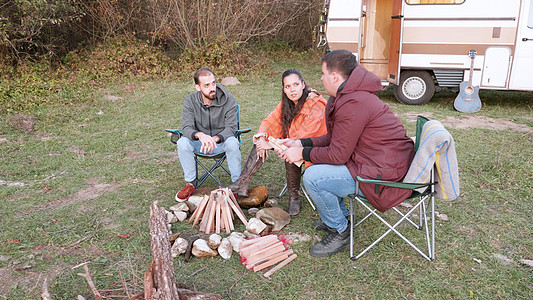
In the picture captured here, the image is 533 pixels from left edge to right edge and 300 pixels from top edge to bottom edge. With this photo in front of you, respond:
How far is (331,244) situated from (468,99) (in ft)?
18.0

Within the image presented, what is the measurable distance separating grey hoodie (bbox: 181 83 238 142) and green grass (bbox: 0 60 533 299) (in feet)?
2.22

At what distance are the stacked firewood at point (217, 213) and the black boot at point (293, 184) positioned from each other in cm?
45

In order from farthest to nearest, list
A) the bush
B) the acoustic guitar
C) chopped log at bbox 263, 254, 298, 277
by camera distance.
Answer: the bush
the acoustic guitar
chopped log at bbox 263, 254, 298, 277

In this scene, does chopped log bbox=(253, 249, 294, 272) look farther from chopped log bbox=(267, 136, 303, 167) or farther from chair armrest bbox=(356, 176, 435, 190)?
chair armrest bbox=(356, 176, 435, 190)

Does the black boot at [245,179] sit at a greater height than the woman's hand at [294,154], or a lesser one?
lesser

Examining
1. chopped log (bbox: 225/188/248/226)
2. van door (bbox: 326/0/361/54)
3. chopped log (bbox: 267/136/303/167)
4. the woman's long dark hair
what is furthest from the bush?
chopped log (bbox: 267/136/303/167)

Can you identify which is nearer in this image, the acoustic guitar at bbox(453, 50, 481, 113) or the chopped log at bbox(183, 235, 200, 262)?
the chopped log at bbox(183, 235, 200, 262)

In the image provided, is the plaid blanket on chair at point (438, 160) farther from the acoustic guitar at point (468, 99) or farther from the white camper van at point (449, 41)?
the white camper van at point (449, 41)

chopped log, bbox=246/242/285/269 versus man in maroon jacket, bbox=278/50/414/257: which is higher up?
man in maroon jacket, bbox=278/50/414/257

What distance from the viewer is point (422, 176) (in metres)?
2.45

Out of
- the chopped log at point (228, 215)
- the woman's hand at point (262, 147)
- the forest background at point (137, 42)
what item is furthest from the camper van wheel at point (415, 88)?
the chopped log at point (228, 215)

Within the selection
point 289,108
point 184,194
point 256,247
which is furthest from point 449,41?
point 256,247

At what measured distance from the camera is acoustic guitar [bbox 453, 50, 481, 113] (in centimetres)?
699

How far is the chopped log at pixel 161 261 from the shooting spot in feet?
6.28
